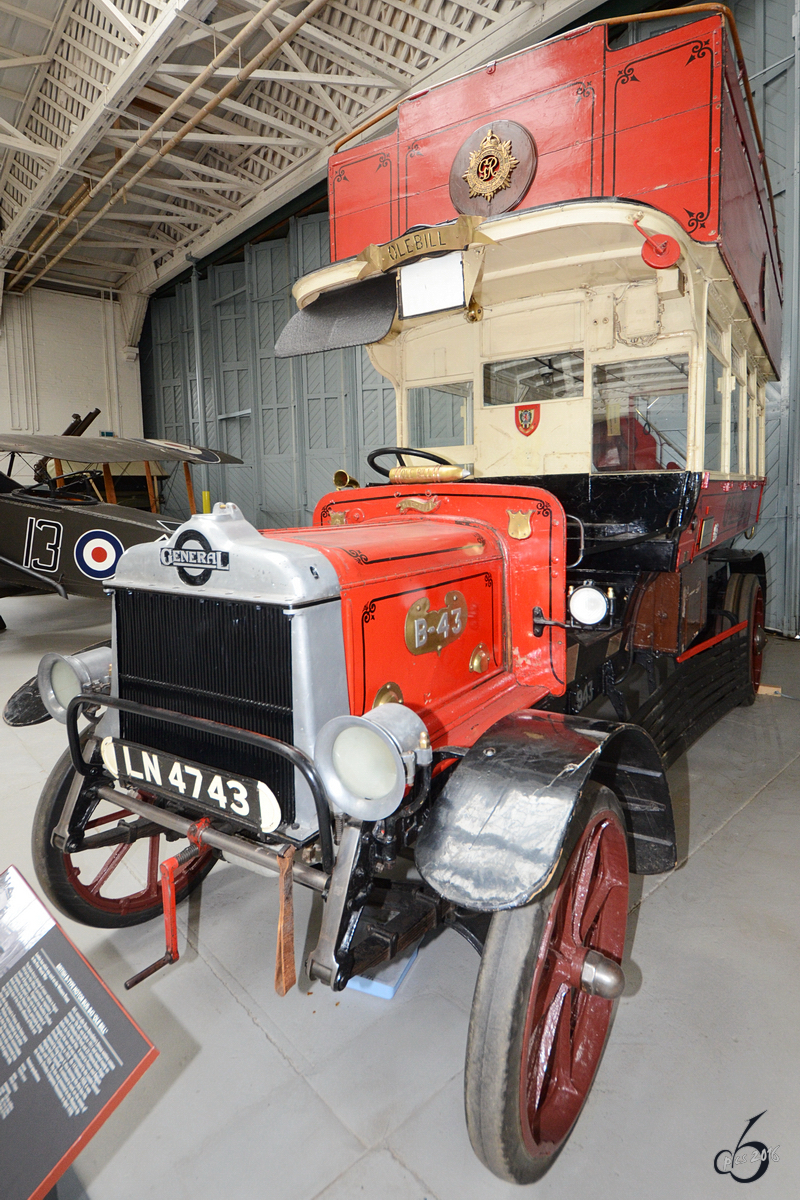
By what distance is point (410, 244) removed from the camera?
253 centimetres

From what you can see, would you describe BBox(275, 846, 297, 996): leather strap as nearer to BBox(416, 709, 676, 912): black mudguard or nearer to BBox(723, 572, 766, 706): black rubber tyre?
BBox(416, 709, 676, 912): black mudguard

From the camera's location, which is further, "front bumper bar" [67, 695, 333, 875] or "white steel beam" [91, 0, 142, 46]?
"white steel beam" [91, 0, 142, 46]

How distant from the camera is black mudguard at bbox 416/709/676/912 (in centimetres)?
140

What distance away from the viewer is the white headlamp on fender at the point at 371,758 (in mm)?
1407

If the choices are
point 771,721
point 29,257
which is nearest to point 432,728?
point 771,721

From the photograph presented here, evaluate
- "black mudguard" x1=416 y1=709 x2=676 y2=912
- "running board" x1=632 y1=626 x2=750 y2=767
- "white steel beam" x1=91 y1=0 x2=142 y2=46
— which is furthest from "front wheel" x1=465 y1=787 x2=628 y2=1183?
"white steel beam" x1=91 y1=0 x2=142 y2=46

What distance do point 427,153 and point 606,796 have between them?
3006mm

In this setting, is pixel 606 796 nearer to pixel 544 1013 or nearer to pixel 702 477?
pixel 544 1013

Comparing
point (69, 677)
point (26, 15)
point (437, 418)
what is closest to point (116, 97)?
point (26, 15)

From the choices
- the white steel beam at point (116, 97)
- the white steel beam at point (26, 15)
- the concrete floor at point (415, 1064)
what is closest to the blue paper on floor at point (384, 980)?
the concrete floor at point (415, 1064)

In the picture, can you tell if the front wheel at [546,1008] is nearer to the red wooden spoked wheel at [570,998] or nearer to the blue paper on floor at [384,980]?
the red wooden spoked wheel at [570,998]

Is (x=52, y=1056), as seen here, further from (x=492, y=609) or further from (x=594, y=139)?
(x=594, y=139)

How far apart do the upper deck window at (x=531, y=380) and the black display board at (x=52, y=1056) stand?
123 inches

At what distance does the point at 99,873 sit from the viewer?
2.36 meters
